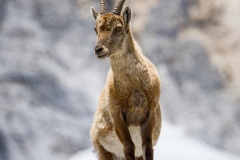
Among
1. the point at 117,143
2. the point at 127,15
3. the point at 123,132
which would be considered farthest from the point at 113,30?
the point at 117,143

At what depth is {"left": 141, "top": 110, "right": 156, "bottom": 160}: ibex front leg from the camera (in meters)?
8.52

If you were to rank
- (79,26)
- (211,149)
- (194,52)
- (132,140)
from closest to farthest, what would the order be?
(132,140) → (211,149) → (194,52) → (79,26)

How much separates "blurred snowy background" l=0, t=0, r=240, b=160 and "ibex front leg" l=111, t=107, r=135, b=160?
8409mm

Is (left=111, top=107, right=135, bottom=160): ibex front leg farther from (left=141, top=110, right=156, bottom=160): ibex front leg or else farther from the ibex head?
the ibex head

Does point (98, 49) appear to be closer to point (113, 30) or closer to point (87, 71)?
point (113, 30)

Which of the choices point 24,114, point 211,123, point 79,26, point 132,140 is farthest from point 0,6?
point 132,140

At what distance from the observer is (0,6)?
20.0 m

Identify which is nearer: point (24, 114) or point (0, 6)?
point (24, 114)

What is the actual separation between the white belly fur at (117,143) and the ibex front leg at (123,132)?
0.31m

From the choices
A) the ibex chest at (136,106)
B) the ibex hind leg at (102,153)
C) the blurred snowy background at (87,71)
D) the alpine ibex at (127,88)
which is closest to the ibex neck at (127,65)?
the alpine ibex at (127,88)

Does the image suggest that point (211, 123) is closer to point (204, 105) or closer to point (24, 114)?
point (204, 105)

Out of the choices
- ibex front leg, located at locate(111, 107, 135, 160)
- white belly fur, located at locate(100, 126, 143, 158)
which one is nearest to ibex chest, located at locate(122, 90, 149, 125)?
ibex front leg, located at locate(111, 107, 135, 160)

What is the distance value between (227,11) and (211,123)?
3894 mm

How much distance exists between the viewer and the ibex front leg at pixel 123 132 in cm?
852
